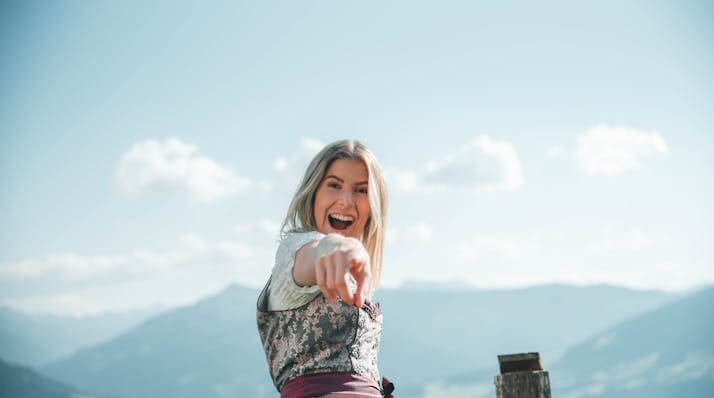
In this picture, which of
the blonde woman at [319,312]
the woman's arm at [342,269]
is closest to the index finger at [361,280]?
the woman's arm at [342,269]

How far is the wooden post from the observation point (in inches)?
129

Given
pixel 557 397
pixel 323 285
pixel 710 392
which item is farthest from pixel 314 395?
pixel 557 397

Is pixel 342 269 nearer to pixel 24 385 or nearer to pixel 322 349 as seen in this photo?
pixel 322 349

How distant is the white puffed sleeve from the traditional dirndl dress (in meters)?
0.05

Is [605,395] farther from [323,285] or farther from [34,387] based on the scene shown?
[323,285]

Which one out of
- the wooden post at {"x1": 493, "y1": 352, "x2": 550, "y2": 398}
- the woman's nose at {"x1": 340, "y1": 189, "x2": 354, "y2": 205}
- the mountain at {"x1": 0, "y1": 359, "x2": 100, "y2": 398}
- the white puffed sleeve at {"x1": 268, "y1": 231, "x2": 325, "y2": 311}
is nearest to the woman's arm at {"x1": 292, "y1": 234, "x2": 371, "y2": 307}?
the white puffed sleeve at {"x1": 268, "y1": 231, "x2": 325, "y2": 311}

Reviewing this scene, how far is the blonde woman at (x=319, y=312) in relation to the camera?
2.58 meters

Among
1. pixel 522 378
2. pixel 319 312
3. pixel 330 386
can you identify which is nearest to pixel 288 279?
pixel 319 312

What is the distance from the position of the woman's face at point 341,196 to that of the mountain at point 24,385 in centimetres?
19495

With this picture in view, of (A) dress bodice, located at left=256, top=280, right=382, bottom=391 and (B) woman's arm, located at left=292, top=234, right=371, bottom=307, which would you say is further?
(A) dress bodice, located at left=256, top=280, right=382, bottom=391

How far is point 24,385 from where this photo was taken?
173 m

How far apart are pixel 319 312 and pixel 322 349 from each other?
0.16 metres

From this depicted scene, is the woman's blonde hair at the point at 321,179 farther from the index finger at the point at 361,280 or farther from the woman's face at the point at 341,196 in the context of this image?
the index finger at the point at 361,280

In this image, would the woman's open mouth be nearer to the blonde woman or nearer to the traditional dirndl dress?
the blonde woman
